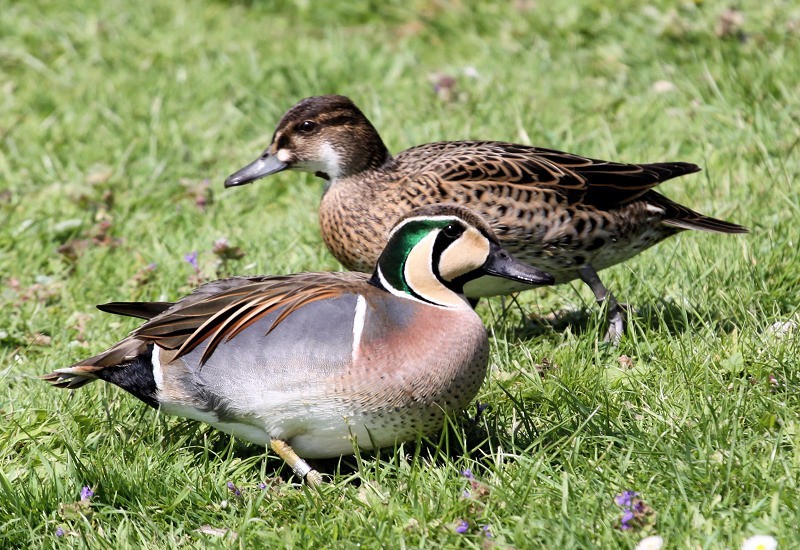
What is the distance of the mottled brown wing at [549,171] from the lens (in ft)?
16.1

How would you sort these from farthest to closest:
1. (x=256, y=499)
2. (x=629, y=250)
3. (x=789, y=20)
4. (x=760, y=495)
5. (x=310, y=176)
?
(x=789, y=20), (x=310, y=176), (x=629, y=250), (x=256, y=499), (x=760, y=495)

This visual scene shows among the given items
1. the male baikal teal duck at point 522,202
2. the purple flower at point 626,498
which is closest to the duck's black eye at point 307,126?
the male baikal teal duck at point 522,202

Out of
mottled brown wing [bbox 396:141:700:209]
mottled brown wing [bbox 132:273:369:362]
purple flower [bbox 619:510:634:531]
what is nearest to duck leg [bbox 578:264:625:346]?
mottled brown wing [bbox 396:141:700:209]

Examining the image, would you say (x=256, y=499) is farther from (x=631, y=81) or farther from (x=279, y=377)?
(x=631, y=81)

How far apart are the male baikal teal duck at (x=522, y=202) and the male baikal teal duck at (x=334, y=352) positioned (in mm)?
717

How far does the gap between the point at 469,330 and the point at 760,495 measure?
1091 mm

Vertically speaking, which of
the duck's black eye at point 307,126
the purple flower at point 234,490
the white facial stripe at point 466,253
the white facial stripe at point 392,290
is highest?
the duck's black eye at point 307,126

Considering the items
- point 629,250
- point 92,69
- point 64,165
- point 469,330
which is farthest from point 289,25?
point 469,330

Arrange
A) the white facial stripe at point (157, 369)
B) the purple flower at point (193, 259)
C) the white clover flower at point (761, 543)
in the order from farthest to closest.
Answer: the purple flower at point (193, 259)
the white facial stripe at point (157, 369)
the white clover flower at point (761, 543)

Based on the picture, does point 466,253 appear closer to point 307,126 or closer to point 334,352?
point 334,352

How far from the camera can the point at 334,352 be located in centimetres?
371

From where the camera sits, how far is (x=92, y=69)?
318 inches

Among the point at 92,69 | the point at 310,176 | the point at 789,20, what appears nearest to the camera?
the point at 310,176

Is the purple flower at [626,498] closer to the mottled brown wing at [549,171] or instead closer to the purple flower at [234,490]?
the purple flower at [234,490]
